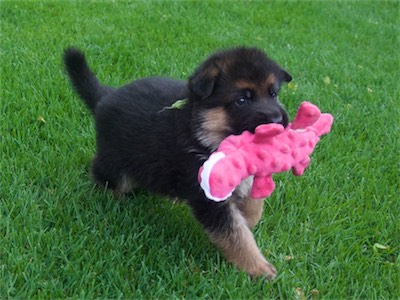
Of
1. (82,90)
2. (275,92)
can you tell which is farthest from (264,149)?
(82,90)

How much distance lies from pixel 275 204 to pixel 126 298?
53.8 inches

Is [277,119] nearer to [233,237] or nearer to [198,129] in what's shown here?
[198,129]

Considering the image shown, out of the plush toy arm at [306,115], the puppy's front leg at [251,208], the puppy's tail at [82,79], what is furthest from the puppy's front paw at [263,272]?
the puppy's tail at [82,79]

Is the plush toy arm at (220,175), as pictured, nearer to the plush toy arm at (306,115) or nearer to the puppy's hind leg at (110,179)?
the plush toy arm at (306,115)

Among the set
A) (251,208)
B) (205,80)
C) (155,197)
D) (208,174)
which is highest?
(205,80)

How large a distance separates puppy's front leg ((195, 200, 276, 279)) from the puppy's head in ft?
1.21

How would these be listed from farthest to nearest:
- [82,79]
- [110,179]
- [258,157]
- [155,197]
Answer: [82,79], [155,197], [110,179], [258,157]

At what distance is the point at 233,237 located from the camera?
9.55ft

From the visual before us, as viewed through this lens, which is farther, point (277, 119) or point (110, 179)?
point (110, 179)

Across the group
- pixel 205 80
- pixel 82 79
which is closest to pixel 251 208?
pixel 205 80

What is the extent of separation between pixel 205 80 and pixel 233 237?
868mm

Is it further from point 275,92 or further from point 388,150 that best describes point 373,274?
point 388,150

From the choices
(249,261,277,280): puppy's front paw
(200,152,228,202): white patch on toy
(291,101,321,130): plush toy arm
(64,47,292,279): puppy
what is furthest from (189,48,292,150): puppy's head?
(249,261,277,280): puppy's front paw

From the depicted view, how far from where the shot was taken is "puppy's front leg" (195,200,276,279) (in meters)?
2.91
